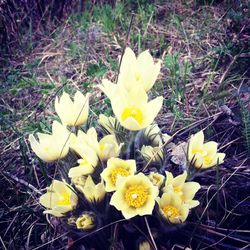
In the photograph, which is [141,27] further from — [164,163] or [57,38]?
[164,163]

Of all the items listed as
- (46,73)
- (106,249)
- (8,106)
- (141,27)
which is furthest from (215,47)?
(106,249)

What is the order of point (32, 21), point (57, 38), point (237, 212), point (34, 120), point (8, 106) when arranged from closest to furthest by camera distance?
1. point (237, 212)
2. point (34, 120)
3. point (8, 106)
4. point (57, 38)
5. point (32, 21)

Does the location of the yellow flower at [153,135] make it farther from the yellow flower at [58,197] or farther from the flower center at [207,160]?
the yellow flower at [58,197]

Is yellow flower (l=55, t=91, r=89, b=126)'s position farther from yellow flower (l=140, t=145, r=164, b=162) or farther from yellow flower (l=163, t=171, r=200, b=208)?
yellow flower (l=163, t=171, r=200, b=208)

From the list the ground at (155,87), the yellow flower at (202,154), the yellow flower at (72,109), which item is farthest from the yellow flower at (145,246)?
the yellow flower at (72,109)

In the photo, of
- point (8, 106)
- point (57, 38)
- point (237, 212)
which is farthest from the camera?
point (57, 38)

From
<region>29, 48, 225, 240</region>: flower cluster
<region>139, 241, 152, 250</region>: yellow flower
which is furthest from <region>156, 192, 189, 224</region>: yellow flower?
<region>139, 241, 152, 250</region>: yellow flower

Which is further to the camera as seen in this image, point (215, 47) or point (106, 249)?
point (215, 47)

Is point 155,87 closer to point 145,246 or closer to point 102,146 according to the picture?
point 102,146
